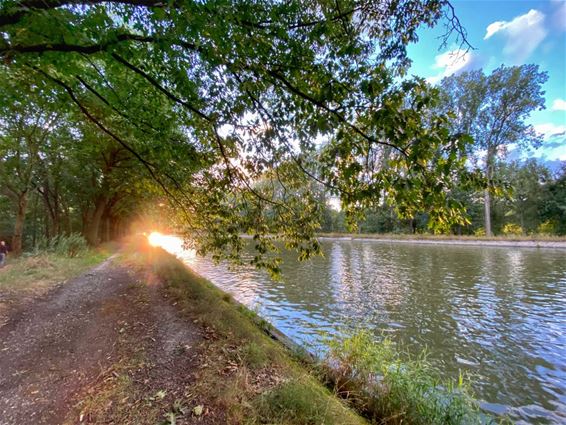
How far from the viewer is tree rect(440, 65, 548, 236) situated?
30.6 meters

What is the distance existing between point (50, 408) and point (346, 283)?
11276 millimetres

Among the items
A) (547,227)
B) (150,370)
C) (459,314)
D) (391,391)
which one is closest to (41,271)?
(150,370)

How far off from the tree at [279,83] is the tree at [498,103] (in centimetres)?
3186

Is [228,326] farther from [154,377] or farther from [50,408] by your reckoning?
[50,408]

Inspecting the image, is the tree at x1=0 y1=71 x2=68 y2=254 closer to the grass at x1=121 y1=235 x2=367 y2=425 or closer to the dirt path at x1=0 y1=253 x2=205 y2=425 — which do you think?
the dirt path at x1=0 y1=253 x2=205 y2=425

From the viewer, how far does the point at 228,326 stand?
5371mm

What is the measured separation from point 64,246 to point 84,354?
11598 millimetres

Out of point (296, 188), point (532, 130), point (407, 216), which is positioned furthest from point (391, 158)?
point (532, 130)

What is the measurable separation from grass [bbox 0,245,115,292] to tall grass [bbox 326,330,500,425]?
26.2ft

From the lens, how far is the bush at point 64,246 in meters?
13.2

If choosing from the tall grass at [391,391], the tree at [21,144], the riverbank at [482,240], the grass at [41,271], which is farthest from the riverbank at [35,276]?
the riverbank at [482,240]

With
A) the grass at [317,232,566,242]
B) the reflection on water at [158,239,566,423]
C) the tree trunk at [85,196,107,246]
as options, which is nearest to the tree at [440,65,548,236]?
the grass at [317,232,566,242]

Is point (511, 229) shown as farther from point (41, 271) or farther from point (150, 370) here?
point (41, 271)

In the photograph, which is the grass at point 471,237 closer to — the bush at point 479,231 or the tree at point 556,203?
the tree at point 556,203
